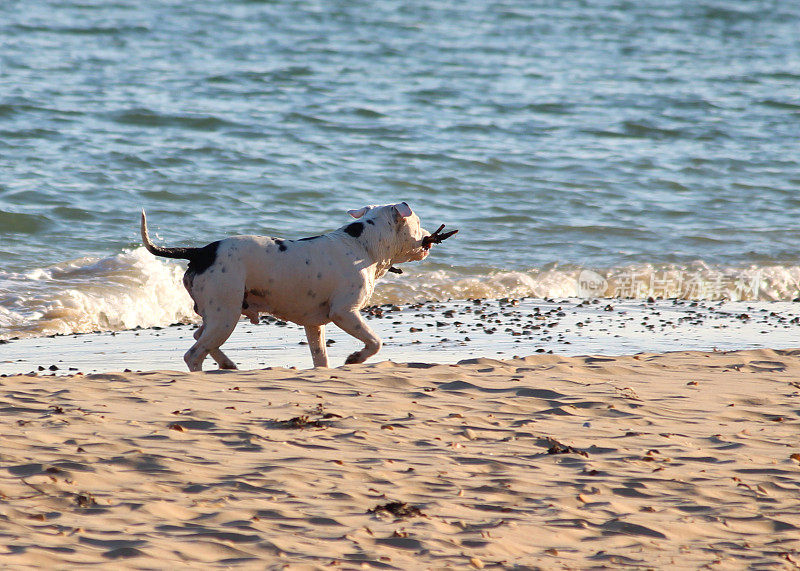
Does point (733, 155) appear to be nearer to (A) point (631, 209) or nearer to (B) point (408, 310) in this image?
(A) point (631, 209)

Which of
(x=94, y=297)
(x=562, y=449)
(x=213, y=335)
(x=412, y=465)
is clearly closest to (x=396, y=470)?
(x=412, y=465)

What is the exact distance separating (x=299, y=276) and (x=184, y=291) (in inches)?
168

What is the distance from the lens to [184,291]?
11.6m

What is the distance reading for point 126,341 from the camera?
31.7 ft

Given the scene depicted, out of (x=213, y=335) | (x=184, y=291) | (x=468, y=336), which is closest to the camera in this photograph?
(x=213, y=335)

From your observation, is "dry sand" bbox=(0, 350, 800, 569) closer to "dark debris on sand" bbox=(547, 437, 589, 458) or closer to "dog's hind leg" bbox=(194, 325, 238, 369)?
"dark debris on sand" bbox=(547, 437, 589, 458)

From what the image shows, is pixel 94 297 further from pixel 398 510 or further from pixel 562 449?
pixel 398 510

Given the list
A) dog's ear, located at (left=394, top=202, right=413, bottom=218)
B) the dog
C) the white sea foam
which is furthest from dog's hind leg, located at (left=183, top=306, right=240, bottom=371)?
the white sea foam

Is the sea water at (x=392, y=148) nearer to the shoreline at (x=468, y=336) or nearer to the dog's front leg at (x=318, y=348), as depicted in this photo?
the shoreline at (x=468, y=336)

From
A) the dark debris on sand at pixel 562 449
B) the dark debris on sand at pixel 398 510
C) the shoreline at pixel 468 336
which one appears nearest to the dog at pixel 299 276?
the shoreline at pixel 468 336

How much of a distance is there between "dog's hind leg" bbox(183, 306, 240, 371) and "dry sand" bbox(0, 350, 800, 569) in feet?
1.38

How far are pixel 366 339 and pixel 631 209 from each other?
31.0 feet

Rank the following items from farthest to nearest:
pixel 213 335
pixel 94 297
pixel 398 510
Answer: pixel 94 297 < pixel 213 335 < pixel 398 510

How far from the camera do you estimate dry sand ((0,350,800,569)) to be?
446 cm
